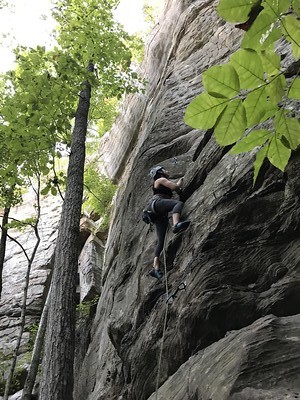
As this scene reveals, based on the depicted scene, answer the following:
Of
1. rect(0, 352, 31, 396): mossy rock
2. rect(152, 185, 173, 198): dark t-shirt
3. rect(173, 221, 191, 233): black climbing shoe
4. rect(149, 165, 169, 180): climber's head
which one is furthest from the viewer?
rect(0, 352, 31, 396): mossy rock

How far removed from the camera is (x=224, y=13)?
135 centimetres

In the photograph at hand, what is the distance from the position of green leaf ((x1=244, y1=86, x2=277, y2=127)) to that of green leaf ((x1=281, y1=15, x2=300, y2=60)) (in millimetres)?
188

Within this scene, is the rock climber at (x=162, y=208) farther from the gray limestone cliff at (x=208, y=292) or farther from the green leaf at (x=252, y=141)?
the green leaf at (x=252, y=141)

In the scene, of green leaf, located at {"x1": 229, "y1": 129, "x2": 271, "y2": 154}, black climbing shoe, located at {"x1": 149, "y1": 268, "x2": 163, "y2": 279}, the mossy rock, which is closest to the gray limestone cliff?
black climbing shoe, located at {"x1": 149, "y1": 268, "x2": 163, "y2": 279}

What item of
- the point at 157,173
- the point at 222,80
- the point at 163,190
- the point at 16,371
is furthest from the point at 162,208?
the point at 16,371

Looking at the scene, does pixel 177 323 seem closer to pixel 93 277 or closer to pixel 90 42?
pixel 90 42

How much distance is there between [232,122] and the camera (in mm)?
1469

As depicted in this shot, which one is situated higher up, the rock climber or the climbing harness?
the rock climber

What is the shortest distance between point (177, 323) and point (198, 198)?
1.99 m

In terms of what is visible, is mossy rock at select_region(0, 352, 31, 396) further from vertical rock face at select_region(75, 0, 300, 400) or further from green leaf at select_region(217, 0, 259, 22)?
green leaf at select_region(217, 0, 259, 22)

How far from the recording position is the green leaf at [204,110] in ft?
4.68

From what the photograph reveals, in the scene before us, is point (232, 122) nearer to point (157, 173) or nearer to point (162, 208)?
point (162, 208)

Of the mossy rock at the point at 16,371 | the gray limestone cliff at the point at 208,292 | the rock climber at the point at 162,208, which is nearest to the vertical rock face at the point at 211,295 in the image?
the gray limestone cliff at the point at 208,292

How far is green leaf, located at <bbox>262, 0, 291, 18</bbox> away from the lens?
1346 millimetres
